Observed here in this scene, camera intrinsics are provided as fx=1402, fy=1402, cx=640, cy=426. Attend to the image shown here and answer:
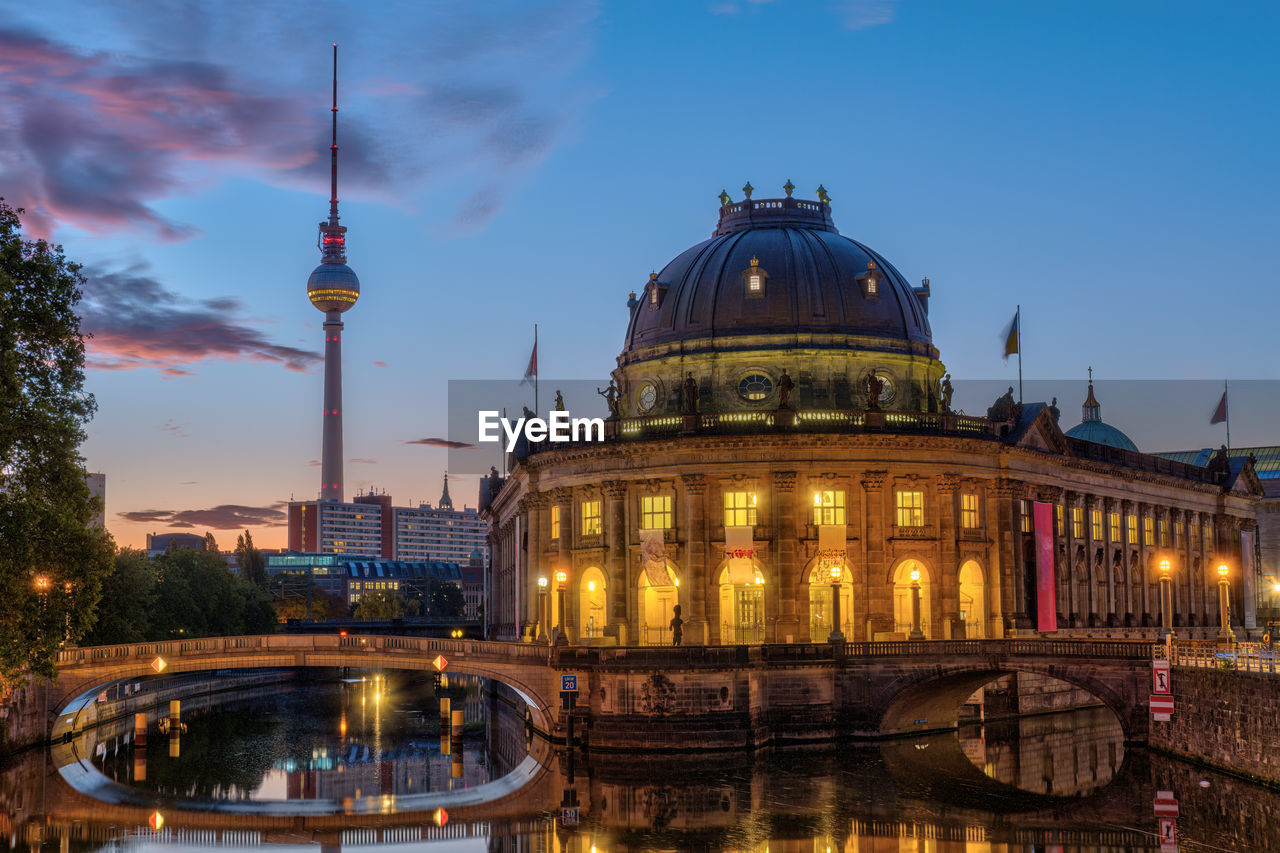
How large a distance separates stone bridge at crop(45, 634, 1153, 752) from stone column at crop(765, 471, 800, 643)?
379 inches

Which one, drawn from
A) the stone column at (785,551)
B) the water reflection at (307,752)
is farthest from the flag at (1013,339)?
the water reflection at (307,752)

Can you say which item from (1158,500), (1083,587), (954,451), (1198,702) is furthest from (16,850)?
(1158,500)

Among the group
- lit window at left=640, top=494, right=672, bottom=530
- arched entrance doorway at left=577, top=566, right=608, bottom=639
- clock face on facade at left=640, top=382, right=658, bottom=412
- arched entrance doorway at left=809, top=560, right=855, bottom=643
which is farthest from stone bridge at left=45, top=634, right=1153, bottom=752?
clock face on facade at left=640, top=382, right=658, bottom=412

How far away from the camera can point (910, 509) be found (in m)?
85.4

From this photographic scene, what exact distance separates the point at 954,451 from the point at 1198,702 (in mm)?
28014

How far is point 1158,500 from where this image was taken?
113312 millimetres

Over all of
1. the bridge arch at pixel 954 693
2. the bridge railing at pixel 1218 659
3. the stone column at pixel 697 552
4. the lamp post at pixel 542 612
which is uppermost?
the stone column at pixel 697 552

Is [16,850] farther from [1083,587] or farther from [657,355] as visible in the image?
[1083,587]

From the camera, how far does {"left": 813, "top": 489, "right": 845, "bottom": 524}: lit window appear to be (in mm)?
83750

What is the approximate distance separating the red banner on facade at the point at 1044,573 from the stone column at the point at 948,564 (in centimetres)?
881

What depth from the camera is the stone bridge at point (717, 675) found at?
67.6 metres

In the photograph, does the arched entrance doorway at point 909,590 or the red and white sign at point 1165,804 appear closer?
the red and white sign at point 1165,804

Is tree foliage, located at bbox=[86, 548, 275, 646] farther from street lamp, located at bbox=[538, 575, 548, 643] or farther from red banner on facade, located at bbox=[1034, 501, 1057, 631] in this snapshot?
red banner on facade, located at bbox=[1034, 501, 1057, 631]

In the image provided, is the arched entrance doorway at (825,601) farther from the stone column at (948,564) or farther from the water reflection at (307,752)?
the water reflection at (307,752)
